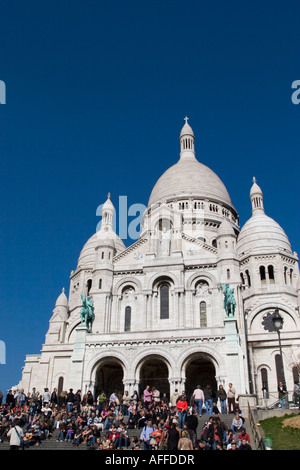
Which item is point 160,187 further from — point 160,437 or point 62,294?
point 160,437

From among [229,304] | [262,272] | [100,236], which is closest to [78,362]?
[229,304]

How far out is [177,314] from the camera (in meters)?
41.5

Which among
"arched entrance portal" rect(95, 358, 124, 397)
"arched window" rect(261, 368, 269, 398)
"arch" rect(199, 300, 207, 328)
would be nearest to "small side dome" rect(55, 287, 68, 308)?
"arched entrance portal" rect(95, 358, 124, 397)

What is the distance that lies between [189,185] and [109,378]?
96.3ft

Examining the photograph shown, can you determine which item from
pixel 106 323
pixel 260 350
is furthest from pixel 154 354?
pixel 260 350

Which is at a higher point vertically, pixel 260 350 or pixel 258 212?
pixel 258 212

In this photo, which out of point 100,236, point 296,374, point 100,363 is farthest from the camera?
point 100,236

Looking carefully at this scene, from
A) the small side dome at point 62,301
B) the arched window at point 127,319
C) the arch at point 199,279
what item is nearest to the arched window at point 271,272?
the arch at point 199,279

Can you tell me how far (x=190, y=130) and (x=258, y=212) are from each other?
2292 centimetres

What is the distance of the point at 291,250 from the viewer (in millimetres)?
54656

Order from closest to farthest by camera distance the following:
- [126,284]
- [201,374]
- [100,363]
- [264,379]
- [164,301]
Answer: [100,363], [201,374], [264,379], [164,301], [126,284]

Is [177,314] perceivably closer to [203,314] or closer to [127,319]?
[203,314]

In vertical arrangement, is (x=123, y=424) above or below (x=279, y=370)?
below
